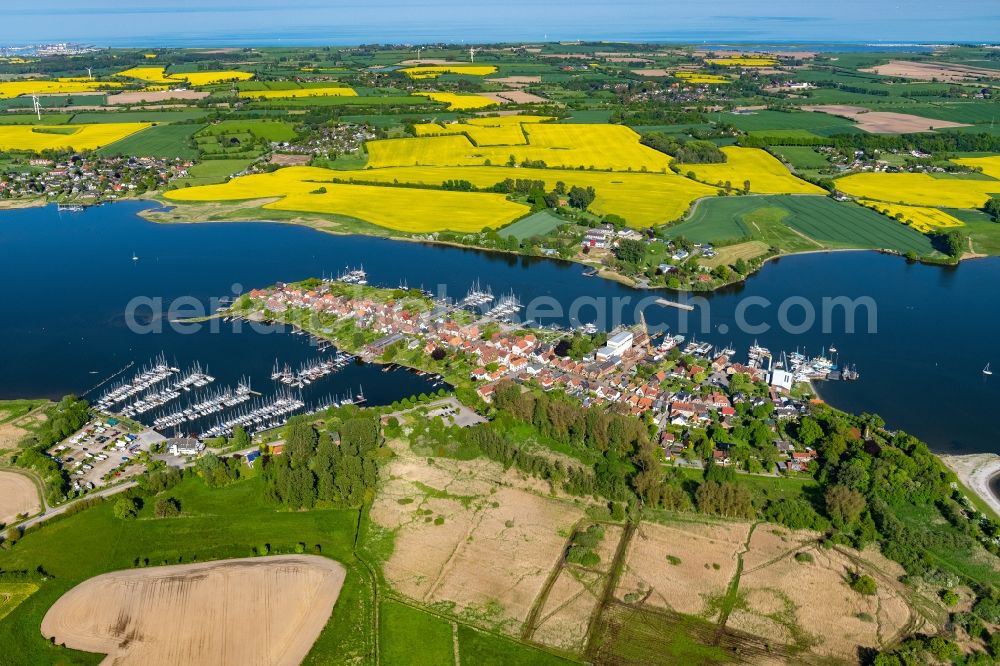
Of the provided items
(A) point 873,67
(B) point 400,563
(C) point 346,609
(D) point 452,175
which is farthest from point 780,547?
(A) point 873,67

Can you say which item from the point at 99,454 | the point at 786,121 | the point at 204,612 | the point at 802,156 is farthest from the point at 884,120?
the point at 204,612

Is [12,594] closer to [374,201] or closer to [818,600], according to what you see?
[818,600]

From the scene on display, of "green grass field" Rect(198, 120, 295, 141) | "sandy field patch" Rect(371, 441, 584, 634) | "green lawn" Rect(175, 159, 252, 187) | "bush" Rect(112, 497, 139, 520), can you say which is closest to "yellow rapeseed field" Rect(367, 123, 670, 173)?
"green grass field" Rect(198, 120, 295, 141)

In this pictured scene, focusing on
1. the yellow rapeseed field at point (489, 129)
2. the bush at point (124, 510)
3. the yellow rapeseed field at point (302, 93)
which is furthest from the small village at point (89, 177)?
the bush at point (124, 510)

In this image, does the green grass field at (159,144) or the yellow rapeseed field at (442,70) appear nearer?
the green grass field at (159,144)

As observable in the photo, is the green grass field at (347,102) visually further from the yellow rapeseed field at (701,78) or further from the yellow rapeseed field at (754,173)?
the yellow rapeseed field at (701,78)

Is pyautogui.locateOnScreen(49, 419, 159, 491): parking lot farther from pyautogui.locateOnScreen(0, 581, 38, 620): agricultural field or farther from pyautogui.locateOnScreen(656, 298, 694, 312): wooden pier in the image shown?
pyautogui.locateOnScreen(656, 298, 694, 312): wooden pier
